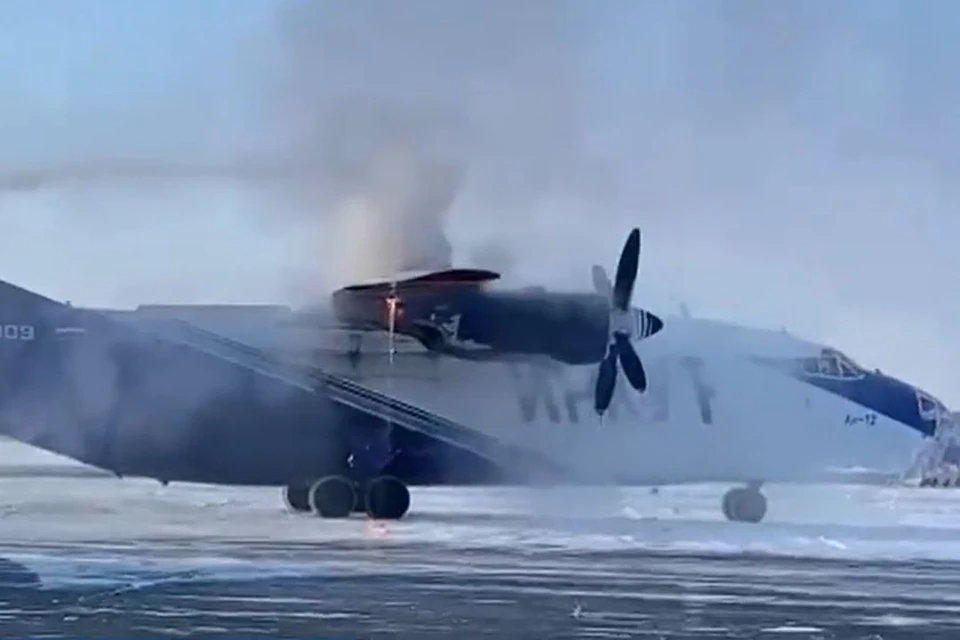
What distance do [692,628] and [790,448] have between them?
67.9 feet

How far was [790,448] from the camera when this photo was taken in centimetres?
3906

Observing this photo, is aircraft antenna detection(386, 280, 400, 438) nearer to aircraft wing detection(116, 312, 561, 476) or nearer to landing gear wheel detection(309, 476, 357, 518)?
aircraft wing detection(116, 312, 561, 476)

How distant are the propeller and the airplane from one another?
0.15ft

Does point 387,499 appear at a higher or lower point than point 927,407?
lower

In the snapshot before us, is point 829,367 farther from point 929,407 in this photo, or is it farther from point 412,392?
point 412,392

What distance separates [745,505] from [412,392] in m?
8.38

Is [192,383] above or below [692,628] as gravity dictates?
above

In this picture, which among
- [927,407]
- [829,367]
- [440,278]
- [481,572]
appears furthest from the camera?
[927,407]

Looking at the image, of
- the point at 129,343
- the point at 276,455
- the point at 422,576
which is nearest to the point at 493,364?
the point at 276,455

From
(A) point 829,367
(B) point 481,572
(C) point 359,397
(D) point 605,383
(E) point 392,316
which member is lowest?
(B) point 481,572

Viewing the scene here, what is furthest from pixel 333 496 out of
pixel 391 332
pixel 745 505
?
pixel 745 505

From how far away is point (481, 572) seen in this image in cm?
2472

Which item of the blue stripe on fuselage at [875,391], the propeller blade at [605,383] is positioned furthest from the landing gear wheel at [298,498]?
the blue stripe on fuselage at [875,391]

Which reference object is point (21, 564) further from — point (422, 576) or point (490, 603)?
point (490, 603)
